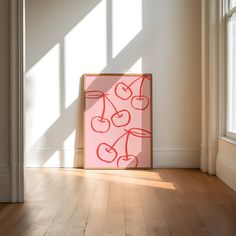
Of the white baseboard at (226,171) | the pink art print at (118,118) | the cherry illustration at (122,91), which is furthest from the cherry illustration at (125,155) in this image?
the white baseboard at (226,171)

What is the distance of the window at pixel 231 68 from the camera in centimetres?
504

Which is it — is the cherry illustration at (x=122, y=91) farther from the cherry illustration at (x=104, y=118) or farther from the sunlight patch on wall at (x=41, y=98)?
Answer: the sunlight patch on wall at (x=41, y=98)

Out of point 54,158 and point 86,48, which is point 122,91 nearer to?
point 86,48

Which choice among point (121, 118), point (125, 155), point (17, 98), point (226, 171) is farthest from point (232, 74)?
point (17, 98)

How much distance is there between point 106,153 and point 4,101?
7.58ft

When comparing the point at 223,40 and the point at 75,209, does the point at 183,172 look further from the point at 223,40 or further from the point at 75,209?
the point at 75,209

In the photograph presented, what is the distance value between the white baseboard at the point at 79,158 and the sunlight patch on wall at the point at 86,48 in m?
0.70

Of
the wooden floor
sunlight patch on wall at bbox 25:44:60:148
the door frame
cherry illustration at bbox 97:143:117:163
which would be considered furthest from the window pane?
the door frame

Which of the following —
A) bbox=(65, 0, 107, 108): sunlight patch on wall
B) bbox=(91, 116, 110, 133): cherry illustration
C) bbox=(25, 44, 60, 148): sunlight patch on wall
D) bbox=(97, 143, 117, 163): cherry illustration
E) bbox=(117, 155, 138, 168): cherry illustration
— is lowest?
bbox=(117, 155, 138, 168): cherry illustration

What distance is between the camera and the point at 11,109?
3.93 meters

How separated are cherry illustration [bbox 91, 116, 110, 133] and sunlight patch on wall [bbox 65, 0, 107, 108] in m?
0.42

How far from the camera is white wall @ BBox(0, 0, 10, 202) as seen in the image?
3918 mm

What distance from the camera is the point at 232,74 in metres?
5.13

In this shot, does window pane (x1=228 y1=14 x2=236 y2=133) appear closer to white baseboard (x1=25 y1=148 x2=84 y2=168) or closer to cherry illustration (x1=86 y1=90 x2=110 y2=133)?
cherry illustration (x1=86 y1=90 x2=110 y2=133)
